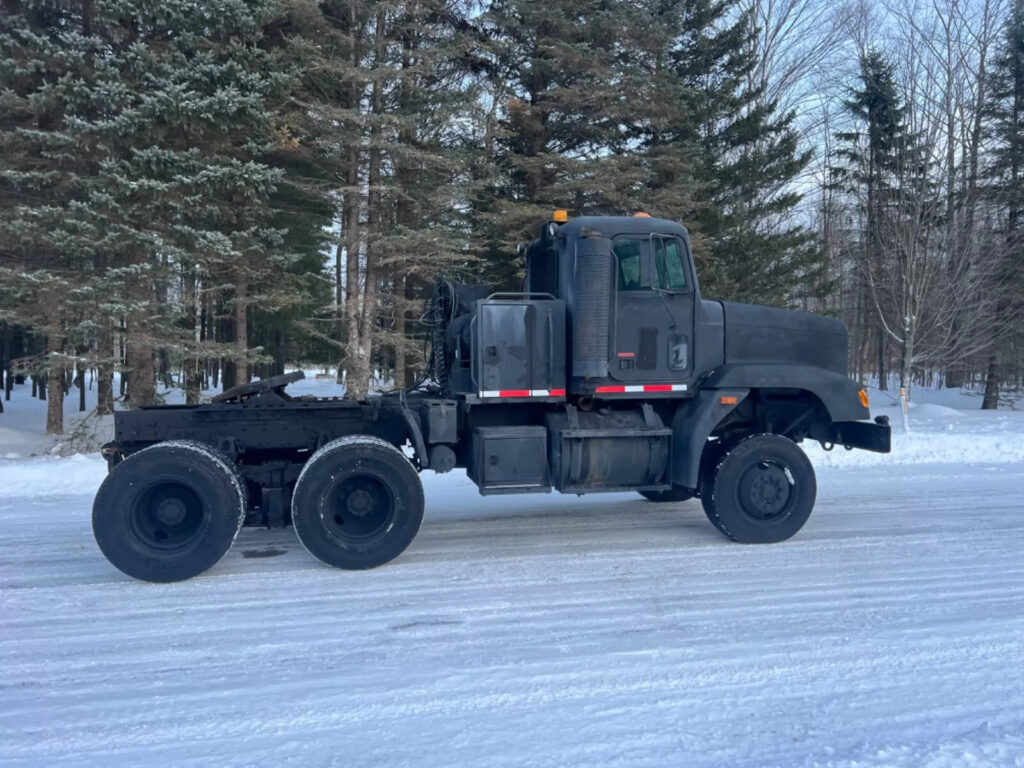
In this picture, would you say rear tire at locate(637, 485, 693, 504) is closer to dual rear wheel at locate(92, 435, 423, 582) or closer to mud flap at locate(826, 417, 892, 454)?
mud flap at locate(826, 417, 892, 454)

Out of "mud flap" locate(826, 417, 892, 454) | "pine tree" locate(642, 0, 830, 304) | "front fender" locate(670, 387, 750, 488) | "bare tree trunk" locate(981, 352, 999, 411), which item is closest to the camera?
"front fender" locate(670, 387, 750, 488)

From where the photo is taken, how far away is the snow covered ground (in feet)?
11.8

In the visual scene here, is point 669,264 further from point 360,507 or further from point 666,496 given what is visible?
point 360,507

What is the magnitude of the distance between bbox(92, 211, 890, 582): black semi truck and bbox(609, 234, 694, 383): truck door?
14mm

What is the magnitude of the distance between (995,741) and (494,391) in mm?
4358

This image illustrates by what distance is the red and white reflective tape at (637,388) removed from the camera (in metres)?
7.04

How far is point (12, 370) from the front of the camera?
607 inches

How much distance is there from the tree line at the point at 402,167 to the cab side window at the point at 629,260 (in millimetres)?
8949

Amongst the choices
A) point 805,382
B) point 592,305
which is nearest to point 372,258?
point 592,305

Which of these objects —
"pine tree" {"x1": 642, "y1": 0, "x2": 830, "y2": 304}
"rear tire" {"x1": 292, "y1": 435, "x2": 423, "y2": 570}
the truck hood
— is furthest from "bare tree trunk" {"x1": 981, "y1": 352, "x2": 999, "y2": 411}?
"rear tire" {"x1": 292, "y1": 435, "x2": 423, "y2": 570}

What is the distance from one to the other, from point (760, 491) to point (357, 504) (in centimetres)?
368

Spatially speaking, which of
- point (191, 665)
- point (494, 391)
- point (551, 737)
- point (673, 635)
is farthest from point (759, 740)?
point (494, 391)

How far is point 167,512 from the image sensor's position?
6273 mm

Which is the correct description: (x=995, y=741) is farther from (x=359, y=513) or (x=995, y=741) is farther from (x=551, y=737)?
(x=359, y=513)
